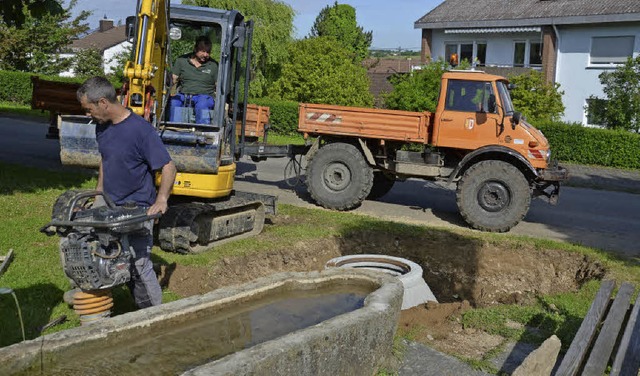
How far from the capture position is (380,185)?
1349 cm

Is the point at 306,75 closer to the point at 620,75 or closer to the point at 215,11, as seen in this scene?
the point at 620,75

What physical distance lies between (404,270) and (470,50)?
26706 millimetres

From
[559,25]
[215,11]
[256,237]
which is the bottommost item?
[256,237]

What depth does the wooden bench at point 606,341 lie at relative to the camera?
204 inches

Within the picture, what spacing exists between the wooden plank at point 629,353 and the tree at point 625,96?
756 inches

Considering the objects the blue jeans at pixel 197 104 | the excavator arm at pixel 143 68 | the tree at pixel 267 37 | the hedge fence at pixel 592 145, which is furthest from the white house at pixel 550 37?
the excavator arm at pixel 143 68

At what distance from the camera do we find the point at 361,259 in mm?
8086

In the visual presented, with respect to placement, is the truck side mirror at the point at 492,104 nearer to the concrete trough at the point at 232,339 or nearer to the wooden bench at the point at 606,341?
the wooden bench at the point at 606,341

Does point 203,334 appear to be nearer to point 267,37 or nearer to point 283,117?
point 283,117

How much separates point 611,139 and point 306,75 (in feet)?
36.9

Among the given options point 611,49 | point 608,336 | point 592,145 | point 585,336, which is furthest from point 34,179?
point 611,49

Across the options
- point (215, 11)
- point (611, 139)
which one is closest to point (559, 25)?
point (611, 139)

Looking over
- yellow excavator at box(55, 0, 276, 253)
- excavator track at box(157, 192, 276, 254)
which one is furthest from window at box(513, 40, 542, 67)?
excavator track at box(157, 192, 276, 254)

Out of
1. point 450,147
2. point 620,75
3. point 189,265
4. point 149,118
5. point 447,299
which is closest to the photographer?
point 189,265
